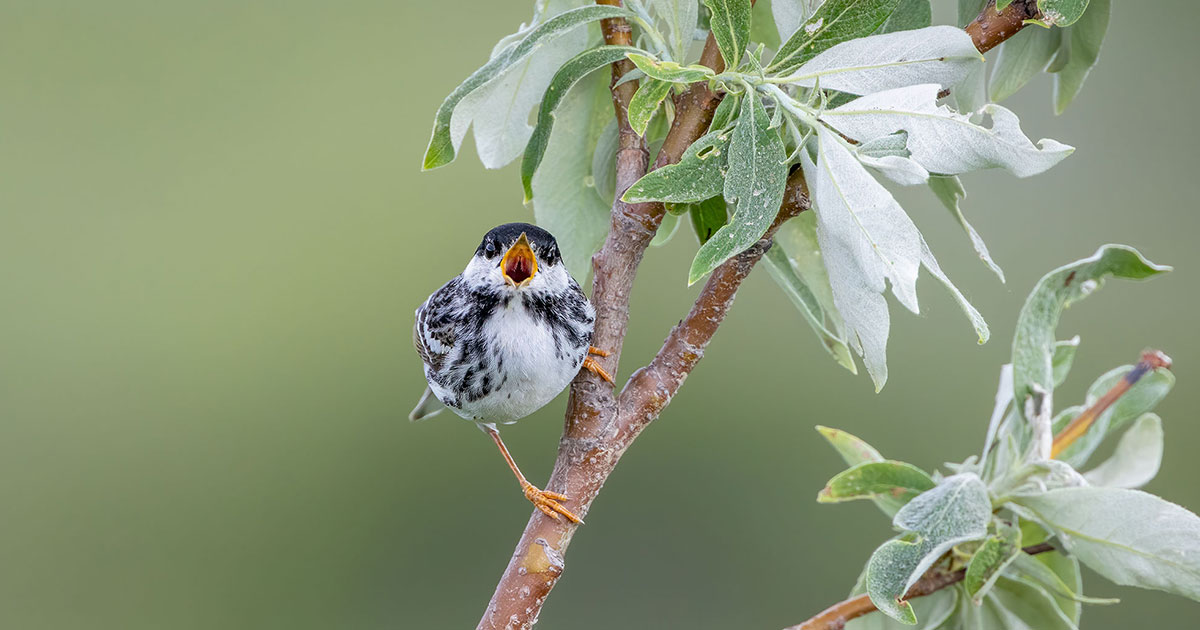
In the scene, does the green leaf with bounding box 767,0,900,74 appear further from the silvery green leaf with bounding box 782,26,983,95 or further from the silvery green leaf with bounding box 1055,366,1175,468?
the silvery green leaf with bounding box 1055,366,1175,468

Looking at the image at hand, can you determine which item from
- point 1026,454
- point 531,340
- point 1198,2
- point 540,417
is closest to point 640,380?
point 531,340

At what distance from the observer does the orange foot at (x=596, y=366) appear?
1090mm

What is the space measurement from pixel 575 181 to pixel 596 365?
0.79ft

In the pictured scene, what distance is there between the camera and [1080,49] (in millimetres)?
1138

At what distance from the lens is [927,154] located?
2.91ft

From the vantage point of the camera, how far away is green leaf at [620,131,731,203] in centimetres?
89

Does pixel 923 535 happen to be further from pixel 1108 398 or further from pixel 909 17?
pixel 909 17

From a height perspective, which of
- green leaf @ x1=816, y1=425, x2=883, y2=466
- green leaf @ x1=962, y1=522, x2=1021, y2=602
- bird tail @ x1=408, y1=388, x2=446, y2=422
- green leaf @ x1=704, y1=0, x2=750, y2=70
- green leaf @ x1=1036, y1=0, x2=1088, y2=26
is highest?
green leaf @ x1=704, y1=0, x2=750, y2=70

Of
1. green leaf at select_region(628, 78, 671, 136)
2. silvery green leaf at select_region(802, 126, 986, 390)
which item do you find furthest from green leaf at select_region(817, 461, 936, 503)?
green leaf at select_region(628, 78, 671, 136)

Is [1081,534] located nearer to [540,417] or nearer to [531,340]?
[531,340]

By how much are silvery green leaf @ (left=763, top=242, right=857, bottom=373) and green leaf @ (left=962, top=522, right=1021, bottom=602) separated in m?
0.22

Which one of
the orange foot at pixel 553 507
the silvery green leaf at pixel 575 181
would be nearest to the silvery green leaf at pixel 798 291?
the silvery green leaf at pixel 575 181

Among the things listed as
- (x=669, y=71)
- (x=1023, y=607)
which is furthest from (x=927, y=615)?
(x=669, y=71)

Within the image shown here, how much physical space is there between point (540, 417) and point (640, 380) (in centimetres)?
273
